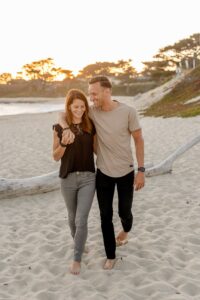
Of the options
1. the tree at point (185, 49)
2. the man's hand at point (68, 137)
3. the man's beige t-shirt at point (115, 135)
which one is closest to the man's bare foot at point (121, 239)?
the man's beige t-shirt at point (115, 135)

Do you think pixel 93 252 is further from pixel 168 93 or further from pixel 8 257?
pixel 168 93

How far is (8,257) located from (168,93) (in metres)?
35.7

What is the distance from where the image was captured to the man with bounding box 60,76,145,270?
4117 mm

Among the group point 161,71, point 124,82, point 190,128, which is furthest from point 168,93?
point 124,82

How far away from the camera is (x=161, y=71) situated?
8775cm

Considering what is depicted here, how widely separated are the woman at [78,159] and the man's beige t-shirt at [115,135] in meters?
0.11

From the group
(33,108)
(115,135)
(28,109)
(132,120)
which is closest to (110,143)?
(115,135)

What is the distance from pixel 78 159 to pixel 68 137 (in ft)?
1.18

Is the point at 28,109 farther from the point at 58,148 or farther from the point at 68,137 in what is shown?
the point at 68,137

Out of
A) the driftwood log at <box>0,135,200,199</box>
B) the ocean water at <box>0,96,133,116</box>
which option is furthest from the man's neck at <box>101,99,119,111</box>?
the ocean water at <box>0,96,133,116</box>

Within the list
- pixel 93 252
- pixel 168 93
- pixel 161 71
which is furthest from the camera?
pixel 161 71

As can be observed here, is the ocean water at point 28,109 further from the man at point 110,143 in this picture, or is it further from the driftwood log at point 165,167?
the man at point 110,143

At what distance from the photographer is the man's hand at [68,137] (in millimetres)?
3957

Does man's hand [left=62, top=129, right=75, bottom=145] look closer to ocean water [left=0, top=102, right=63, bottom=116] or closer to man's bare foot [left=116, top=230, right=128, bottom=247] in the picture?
man's bare foot [left=116, top=230, right=128, bottom=247]
